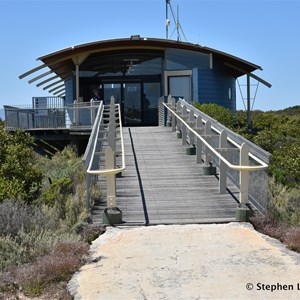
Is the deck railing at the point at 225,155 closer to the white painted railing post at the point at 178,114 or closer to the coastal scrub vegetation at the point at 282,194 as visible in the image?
the white painted railing post at the point at 178,114

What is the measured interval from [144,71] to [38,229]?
56.9ft

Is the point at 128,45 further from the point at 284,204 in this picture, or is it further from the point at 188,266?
the point at 188,266

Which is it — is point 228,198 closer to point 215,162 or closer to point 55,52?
point 215,162

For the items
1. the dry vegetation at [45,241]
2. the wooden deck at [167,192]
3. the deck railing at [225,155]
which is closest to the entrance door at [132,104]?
the deck railing at [225,155]

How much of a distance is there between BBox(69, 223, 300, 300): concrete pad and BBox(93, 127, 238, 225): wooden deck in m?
0.65

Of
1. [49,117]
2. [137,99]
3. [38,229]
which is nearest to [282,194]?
[38,229]

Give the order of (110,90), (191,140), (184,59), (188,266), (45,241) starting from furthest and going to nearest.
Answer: (110,90), (184,59), (191,140), (45,241), (188,266)

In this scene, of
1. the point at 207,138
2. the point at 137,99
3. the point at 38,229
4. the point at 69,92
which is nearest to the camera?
the point at 38,229

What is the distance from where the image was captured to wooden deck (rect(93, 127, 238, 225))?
7.57 m

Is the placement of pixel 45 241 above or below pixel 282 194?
below

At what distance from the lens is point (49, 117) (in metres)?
19.6

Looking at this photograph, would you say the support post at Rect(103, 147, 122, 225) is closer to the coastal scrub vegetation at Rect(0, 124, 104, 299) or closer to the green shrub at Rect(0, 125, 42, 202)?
the coastal scrub vegetation at Rect(0, 124, 104, 299)

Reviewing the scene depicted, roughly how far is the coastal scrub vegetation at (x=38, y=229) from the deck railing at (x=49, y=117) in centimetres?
768

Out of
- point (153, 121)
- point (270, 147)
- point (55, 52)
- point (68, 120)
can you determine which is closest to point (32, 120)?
point (68, 120)
